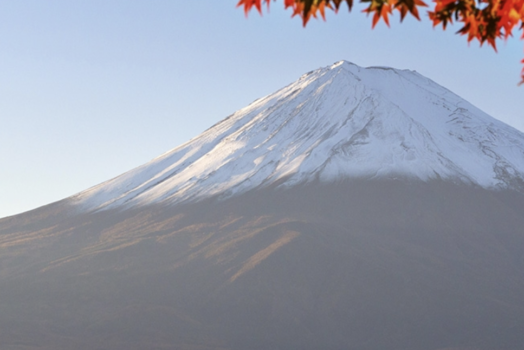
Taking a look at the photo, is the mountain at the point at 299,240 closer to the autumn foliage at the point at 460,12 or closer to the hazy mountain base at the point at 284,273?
the hazy mountain base at the point at 284,273

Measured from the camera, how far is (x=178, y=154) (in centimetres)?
12162

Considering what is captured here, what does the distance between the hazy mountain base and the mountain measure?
205 mm

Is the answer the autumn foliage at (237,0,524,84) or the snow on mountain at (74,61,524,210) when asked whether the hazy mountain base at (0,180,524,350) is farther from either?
the autumn foliage at (237,0,524,84)

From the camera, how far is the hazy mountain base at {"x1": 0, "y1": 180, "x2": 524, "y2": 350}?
76.8 meters

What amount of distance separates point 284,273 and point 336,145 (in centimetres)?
3036

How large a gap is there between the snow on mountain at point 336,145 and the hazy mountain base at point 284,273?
3.80 meters

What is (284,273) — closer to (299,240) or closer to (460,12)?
(299,240)

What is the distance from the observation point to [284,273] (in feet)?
276

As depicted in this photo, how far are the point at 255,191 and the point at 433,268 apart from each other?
25.2m

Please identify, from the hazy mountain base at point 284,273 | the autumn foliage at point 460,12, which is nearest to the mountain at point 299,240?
the hazy mountain base at point 284,273

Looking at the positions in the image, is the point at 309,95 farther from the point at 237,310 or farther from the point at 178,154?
the point at 237,310

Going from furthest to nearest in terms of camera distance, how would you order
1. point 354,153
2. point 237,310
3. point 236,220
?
point 354,153
point 236,220
point 237,310

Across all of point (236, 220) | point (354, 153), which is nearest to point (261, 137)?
point (354, 153)

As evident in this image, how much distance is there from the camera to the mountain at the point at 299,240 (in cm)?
7788
